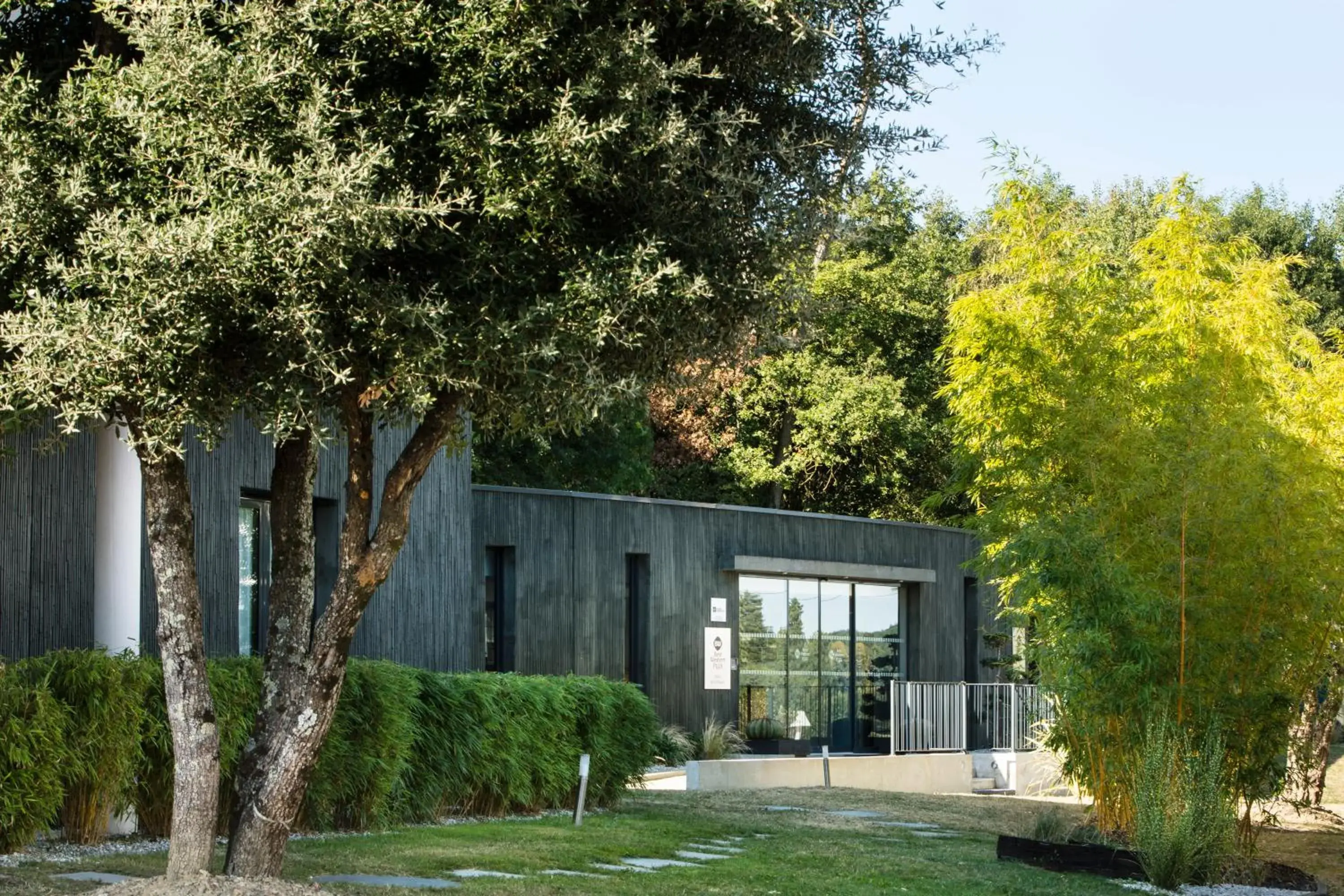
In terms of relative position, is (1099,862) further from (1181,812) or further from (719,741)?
(719,741)

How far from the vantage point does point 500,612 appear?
1781cm

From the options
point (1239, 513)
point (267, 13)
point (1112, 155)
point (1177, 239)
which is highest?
point (1112, 155)

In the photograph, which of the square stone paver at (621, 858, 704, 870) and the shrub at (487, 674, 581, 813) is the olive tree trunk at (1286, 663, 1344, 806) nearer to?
the square stone paver at (621, 858, 704, 870)

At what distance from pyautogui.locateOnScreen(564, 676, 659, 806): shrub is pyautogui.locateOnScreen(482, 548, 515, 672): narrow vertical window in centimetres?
406

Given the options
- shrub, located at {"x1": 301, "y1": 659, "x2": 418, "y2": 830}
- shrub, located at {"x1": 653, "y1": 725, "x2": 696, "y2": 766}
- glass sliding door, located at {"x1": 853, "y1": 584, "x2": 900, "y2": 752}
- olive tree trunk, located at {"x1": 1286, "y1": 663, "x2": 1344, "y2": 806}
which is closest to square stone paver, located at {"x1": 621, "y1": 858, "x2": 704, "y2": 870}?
shrub, located at {"x1": 301, "y1": 659, "x2": 418, "y2": 830}

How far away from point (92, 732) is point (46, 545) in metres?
1.89

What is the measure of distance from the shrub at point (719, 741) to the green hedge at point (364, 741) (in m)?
4.65

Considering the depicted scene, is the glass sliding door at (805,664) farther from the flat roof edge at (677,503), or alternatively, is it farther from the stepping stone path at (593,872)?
the stepping stone path at (593,872)

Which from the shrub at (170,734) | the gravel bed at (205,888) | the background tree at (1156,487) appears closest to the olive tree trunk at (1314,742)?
the background tree at (1156,487)

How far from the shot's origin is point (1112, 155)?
3391 cm

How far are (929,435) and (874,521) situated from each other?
706cm

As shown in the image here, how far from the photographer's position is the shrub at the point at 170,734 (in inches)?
358

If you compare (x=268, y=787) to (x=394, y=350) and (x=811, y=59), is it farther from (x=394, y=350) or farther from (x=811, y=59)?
(x=811, y=59)

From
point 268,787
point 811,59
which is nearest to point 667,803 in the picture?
point 268,787
